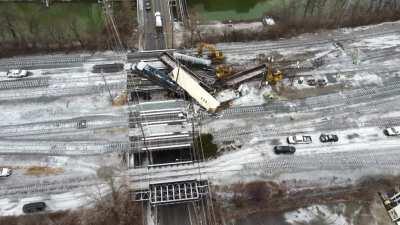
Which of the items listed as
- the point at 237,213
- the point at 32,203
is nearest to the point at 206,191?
the point at 237,213

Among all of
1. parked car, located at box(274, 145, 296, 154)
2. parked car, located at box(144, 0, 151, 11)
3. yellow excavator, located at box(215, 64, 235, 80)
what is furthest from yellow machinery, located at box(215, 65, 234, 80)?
parked car, located at box(144, 0, 151, 11)

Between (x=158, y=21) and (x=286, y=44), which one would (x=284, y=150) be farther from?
(x=158, y=21)

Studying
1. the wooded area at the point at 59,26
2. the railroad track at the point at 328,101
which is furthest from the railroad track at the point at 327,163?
the wooded area at the point at 59,26

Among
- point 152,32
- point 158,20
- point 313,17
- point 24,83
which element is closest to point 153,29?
point 152,32

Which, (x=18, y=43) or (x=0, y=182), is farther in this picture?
(x=18, y=43)

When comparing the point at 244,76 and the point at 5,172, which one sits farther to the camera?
the point at 244,76

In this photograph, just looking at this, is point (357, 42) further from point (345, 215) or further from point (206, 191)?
point (206, 191)
